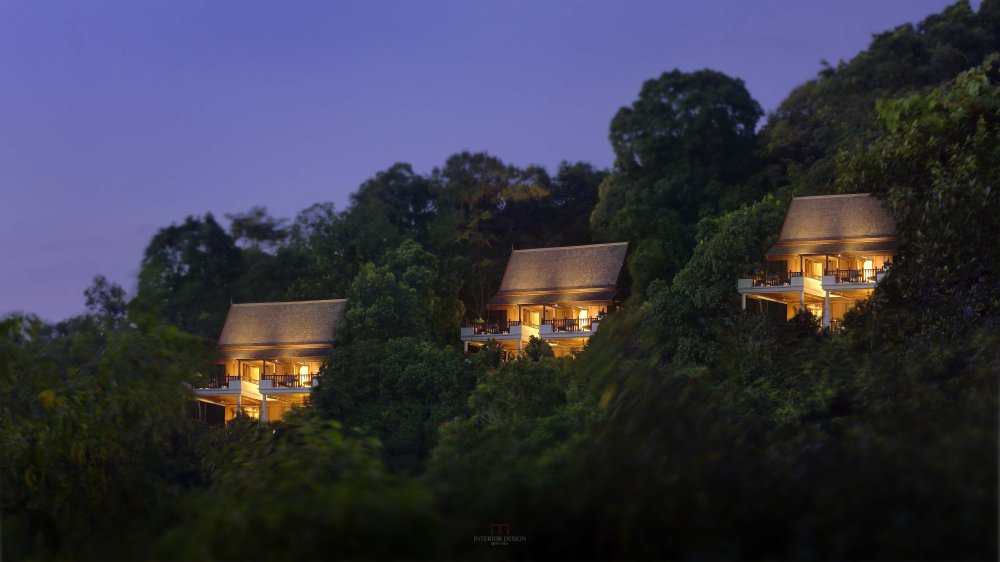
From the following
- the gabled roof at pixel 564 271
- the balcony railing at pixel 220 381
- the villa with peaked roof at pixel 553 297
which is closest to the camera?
the villa with peaked roof at pixel 553 297

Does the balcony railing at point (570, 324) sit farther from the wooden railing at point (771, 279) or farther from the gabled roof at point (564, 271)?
the wooden railing at point (771, 279)

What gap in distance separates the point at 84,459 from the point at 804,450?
7.61 meters

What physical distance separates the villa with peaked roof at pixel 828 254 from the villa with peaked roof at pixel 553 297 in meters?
5.29

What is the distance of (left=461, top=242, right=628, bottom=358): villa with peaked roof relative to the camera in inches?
1490

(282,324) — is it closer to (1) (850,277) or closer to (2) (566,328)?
(2) (566,328)

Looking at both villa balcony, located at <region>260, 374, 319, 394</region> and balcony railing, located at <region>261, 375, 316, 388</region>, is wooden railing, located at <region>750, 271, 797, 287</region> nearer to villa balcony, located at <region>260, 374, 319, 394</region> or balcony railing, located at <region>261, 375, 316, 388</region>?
villa balcony, located at <region>260, 374, 319, 394</region>

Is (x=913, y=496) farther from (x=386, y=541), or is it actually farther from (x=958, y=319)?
(x=958, y=319)

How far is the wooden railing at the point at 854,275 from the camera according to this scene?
111ft

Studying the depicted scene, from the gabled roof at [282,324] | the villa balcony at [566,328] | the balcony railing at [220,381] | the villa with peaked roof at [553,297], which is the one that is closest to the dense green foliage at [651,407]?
the villa with peaked roof at [553,297]

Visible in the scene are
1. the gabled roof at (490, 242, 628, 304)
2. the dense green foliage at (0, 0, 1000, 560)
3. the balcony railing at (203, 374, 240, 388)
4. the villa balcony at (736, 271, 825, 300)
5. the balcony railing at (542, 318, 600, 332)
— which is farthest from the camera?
the balcony railing at (203, 374, 240, 388)

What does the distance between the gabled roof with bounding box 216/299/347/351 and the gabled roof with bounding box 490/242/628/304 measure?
5099 mm

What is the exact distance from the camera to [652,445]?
213 inches

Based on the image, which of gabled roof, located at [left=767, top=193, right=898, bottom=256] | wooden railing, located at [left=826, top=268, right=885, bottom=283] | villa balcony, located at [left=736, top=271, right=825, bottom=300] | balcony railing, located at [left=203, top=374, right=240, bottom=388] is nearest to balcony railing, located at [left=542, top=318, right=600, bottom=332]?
villa balcony, located at [left=736, top=271, right=825, bottom=300]

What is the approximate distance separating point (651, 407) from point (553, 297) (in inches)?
1282
